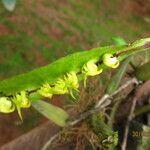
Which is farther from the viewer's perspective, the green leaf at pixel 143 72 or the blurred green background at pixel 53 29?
the blurred green background at pixel 53 29

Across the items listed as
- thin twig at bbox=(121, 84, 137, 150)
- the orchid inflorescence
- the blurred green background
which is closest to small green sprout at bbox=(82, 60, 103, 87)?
the orchid inflorescence

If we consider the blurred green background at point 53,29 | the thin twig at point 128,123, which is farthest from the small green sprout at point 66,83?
the blurred green background at point 53,29

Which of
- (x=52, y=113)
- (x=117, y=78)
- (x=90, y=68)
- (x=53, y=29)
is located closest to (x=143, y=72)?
(x=117, y=78)

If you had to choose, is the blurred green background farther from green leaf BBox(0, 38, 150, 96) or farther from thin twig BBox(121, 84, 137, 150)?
green leaf BBox(0, 38, 150, 96)

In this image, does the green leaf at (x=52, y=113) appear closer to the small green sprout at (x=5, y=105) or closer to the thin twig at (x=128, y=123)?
the thin twig at (x=128, y=123)

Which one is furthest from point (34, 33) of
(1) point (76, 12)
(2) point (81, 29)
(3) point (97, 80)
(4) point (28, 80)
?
(4) point (28, 80)

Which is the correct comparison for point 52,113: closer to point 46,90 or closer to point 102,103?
point 102,103

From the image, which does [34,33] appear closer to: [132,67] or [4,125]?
[4,125]
